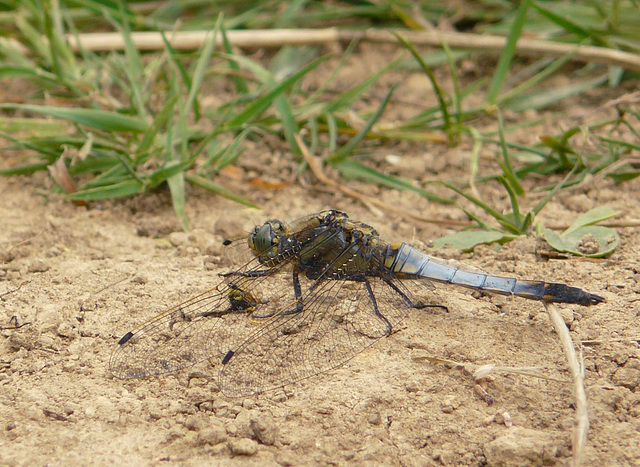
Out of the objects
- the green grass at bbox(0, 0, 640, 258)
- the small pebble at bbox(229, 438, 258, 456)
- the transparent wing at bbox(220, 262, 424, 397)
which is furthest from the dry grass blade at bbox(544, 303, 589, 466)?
the small pebble at bbox(229, 438, 258, 456)

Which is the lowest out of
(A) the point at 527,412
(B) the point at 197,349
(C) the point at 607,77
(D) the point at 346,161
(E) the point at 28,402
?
(E) the point at 28,402

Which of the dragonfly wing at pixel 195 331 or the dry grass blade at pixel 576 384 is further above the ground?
the dry grass blade at pixel 576 384

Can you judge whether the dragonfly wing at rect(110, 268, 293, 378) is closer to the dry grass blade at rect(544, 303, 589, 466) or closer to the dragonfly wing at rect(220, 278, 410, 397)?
the dragonfly wing at rect(220, 278, 410, 397)

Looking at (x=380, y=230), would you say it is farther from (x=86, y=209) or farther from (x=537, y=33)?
(x=537, y=33)

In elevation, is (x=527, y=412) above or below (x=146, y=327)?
above

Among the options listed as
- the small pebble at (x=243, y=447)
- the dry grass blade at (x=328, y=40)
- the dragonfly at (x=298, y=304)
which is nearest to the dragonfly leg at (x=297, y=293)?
the dragonfly at (x=298, y=304)

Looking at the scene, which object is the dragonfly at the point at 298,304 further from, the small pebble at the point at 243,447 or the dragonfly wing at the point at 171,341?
the small pebble at the point at 243,447

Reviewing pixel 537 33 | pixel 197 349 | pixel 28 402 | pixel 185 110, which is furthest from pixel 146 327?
pixel 537 33
